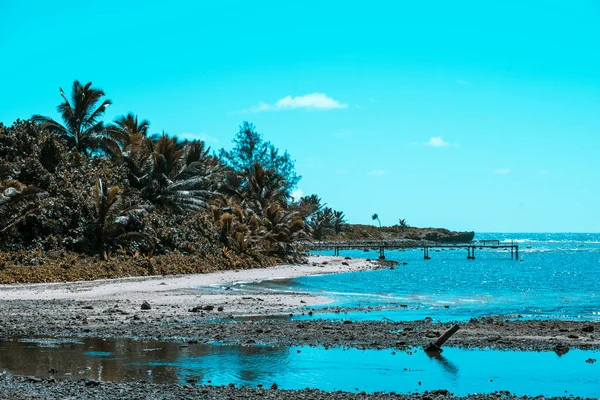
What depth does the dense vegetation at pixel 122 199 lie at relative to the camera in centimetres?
3412

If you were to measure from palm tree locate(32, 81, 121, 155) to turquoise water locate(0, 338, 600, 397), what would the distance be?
30.3 metres

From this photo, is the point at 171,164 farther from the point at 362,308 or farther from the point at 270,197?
the point at 362,308

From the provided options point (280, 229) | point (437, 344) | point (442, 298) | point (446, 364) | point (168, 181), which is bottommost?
point (442, 298)

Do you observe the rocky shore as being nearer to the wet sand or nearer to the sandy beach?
the wet sand

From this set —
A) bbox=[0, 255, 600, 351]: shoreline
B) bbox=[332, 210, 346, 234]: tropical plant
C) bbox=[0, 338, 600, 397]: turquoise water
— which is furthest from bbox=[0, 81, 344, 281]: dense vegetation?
bbox=[332, 210, 346, 234]: tropical plant

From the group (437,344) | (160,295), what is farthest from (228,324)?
(160,295)

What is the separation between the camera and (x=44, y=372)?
12.1m

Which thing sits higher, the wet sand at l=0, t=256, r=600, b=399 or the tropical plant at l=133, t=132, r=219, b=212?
the tropical plant at l=133, t=132, r=219, b=212

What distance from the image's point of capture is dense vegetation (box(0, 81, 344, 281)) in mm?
34125

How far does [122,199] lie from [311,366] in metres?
26.1

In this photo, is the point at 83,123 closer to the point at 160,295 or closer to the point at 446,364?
the point at 160,295

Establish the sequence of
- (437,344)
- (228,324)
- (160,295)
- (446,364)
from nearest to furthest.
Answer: (446,364) < (437,344) < (228,324) < (160,295)

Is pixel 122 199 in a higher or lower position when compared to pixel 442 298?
higher

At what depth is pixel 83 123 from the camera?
44.0 metres
